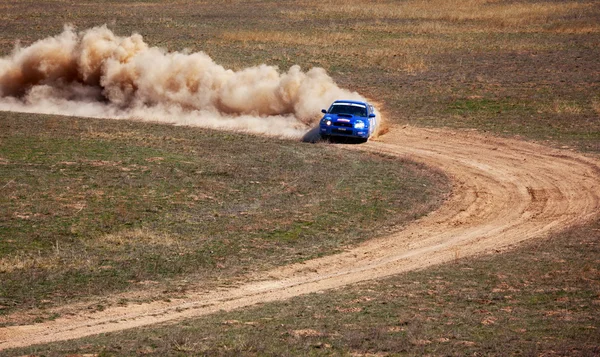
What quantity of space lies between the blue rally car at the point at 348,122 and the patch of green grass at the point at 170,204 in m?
0.88

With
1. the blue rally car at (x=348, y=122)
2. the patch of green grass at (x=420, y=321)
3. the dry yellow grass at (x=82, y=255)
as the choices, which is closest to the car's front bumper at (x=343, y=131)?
the blue rally car at (x=348, y=122)

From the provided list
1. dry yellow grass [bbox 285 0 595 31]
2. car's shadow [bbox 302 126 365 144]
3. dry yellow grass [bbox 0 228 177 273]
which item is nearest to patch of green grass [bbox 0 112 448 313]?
dry yellow grass [bbox 0 228 177 273]

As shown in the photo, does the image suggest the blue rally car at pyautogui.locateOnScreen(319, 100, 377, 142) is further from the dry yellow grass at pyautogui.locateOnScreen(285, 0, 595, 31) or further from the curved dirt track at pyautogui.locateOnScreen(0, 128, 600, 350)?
the dry yellow grass at pyautogui.locateOnScreen(285, 0, 595, 31)

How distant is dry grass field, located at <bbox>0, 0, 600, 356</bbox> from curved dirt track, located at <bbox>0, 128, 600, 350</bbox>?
2.37ft

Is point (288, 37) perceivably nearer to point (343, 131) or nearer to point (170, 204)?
point (343, 131)

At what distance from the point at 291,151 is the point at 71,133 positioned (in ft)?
29.2

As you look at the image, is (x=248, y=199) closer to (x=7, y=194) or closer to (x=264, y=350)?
(x=7, y=194)

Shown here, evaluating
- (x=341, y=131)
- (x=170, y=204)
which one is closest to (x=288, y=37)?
(x=341, y=131)

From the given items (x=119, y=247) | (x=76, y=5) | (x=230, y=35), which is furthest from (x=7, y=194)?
(x=76, y=5)

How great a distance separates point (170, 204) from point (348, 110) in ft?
43.5

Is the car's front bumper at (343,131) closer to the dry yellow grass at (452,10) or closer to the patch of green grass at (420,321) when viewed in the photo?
the patch of green grass at (420,321)

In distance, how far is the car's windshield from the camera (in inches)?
1473

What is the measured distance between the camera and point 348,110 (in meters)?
37.4

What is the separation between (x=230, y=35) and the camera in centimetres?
6303
